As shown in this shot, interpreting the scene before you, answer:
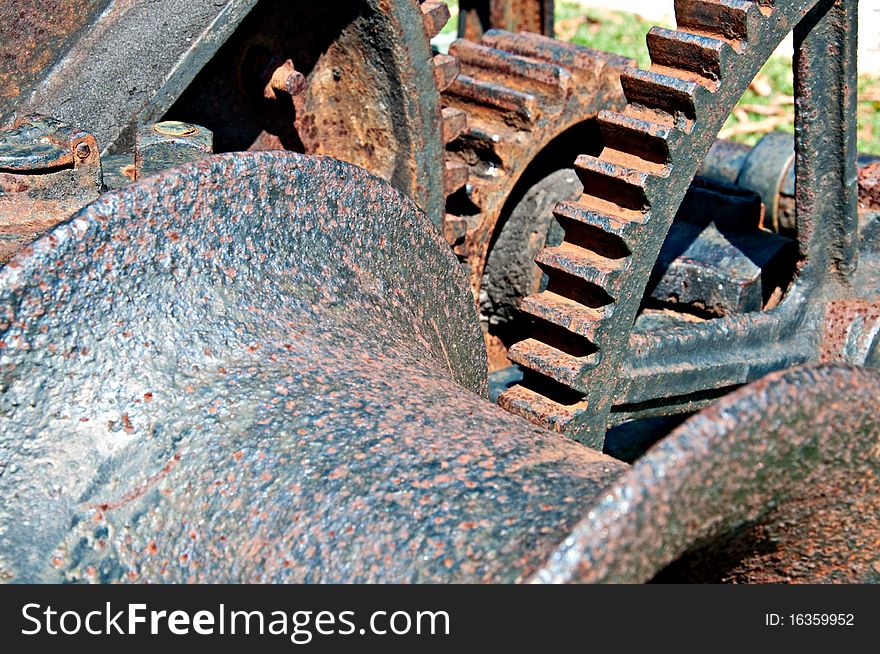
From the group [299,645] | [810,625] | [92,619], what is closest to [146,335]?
[92,619]

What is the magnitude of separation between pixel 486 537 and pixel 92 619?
500 mm

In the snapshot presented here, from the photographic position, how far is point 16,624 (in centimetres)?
140

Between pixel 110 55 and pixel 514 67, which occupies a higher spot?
pixel 514 67

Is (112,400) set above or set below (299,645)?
above

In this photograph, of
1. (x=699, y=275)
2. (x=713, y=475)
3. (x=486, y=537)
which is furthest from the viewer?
(x=699, y=275)

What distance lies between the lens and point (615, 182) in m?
2.91

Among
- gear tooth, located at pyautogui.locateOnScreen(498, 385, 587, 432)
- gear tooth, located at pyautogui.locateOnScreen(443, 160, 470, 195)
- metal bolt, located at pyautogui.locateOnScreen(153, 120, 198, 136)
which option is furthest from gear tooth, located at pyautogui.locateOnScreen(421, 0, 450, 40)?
metal bolt, located at pyautogui.locateOnScreen(153, 120, 198, 136)

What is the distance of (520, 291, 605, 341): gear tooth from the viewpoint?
116 inches

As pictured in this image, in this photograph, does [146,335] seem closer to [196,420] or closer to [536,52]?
[196,420]

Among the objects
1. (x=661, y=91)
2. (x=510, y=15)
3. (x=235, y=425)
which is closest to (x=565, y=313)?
(x=661, y=91)

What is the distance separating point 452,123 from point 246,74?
65cm

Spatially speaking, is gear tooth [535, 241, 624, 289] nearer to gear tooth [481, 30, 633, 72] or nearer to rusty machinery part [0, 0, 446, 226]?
rusty machinery part [0, 0, 446, 226]

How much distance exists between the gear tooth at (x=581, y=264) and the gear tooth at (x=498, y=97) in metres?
0.64

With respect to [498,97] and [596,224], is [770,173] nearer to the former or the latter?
[498,97]
